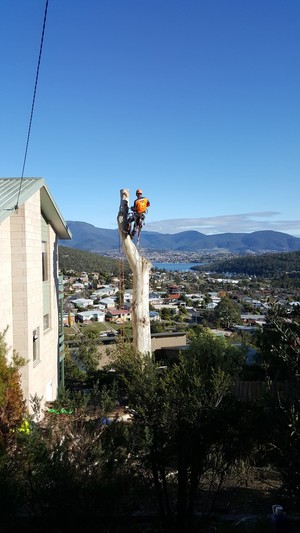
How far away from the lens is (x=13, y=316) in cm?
1029

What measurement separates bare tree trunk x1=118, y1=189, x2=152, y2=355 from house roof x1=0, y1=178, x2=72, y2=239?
2.33 metres

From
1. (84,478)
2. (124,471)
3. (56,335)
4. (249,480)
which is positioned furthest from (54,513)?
(56,335)

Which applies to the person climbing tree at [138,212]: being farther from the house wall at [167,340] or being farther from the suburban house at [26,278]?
the house wall at [167,340]

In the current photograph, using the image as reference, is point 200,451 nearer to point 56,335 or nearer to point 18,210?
point 18,210

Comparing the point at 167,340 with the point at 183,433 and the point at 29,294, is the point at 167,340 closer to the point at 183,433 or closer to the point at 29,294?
the point at 29,294

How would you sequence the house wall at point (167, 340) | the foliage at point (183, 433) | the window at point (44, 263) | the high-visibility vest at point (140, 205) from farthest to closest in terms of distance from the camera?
the house wall at point (167, 340) < the window at point (44, 263) < the high-visibility vest at point (140, 205) < the foliage at point (183, 433)

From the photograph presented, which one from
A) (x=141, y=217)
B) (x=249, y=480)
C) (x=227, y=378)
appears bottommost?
(x=249, y=480)

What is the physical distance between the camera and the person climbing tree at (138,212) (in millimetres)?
10727

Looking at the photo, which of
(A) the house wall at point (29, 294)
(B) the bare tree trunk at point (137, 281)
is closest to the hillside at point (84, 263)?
(A) the house wall at point (29, 294)

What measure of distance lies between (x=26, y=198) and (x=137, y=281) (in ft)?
11.3

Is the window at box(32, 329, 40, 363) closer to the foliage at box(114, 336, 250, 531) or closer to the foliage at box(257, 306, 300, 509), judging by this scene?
the foliage at box(114, 336, 250, 531)

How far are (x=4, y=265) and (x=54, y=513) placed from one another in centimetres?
632

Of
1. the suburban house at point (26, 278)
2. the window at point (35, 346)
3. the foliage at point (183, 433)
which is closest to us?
the foliage at point (183, 433)

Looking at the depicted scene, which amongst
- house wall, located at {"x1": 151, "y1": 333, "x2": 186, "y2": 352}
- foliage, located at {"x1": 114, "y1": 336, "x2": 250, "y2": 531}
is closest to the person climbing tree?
foliage, located at {"x1": 114, "y1": 336, "x2": 250, "y2": 531}
